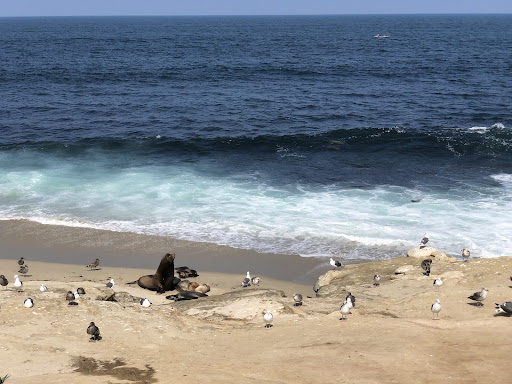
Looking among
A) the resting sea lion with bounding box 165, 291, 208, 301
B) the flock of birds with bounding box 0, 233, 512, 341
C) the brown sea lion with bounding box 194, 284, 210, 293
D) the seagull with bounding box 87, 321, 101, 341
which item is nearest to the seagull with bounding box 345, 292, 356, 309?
the flock of birds with bounding box 0, 233, 512, 341

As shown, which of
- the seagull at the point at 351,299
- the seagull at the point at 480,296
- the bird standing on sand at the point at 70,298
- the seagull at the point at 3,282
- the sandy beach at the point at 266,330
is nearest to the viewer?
the sandy beach at the point at 266,330

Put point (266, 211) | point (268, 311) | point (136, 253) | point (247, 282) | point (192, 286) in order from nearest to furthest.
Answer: point (268, 311)
point (192, 286)
point (247, 282)
point (136, 253)
point (266, 211)

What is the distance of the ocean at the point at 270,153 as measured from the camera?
96.0ft

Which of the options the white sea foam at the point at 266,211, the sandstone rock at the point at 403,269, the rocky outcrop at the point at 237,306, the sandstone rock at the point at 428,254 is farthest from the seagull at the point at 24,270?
the sandstone rock at the point at 428,254

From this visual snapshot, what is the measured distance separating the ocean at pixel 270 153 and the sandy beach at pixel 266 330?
440 cm

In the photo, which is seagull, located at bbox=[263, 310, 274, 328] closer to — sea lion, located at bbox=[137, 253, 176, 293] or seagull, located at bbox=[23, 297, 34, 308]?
sea lion, located at bbox=[137, 253, 176, 293]

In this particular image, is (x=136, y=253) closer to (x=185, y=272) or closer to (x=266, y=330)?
(x=185, y=272)

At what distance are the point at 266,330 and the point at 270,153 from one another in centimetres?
2603

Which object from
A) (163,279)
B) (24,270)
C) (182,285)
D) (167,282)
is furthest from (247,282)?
(24,270)

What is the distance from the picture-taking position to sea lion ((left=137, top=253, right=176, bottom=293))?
2262 cm

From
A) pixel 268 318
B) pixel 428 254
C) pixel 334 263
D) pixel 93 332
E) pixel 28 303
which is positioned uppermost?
pixel 28 303

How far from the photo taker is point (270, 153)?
4278 centimetres

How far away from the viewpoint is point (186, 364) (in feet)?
49.3

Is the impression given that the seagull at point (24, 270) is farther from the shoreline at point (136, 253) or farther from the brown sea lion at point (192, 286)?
the brown sea lion at point (192, 286)
